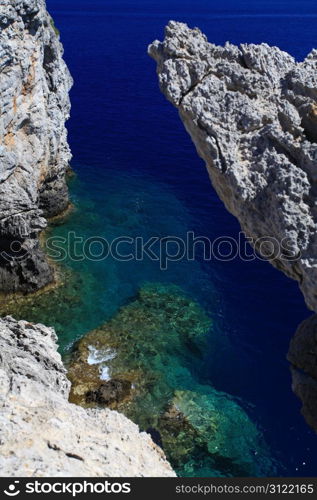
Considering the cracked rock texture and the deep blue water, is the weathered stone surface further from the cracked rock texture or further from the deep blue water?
the cracked rock texture

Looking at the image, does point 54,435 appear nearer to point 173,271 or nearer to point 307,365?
point 307,365

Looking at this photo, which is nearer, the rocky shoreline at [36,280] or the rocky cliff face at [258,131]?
the rocky shoreline at [36,280]

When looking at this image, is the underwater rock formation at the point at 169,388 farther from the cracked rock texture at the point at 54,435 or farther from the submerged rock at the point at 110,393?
the cracked rock texture at the point at 54,435

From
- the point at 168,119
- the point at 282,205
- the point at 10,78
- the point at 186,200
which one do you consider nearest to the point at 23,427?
the point at 282,205

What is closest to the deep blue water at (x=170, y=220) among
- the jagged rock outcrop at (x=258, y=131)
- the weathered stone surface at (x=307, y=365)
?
the weathered stone surface at (x=307, y=365)

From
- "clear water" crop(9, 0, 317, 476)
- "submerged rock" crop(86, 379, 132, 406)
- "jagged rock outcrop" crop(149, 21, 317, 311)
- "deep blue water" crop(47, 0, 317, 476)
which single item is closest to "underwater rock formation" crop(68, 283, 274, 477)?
"submerged rock" crop(86, 379, 132, 406)

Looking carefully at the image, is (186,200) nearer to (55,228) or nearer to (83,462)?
(55,228)
